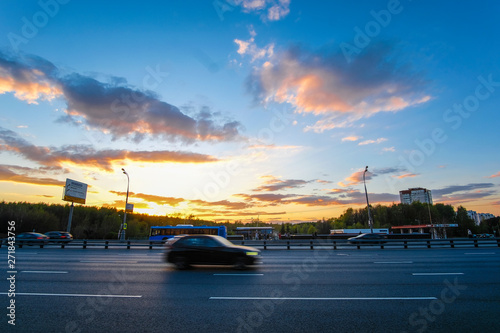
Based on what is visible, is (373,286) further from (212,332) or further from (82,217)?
(82,217)

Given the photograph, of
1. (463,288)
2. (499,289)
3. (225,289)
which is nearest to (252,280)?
(225,289)

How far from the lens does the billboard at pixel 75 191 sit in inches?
1657

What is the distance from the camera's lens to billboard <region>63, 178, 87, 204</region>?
42097 millimetres

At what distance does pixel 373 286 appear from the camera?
805 centimetres

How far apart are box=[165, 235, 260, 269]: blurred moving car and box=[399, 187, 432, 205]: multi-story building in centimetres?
18100

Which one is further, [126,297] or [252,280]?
[252,280]

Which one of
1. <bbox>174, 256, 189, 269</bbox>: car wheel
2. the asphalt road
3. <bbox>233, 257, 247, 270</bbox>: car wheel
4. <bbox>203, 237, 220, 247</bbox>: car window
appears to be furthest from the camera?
<bbox>203, 237, 220, 247</bbox>: car window

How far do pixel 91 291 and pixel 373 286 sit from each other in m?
8.39

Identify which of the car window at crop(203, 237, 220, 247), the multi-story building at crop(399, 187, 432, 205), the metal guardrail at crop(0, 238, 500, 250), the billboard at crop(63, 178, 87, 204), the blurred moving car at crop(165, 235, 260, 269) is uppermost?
the multi-story building at crop(399, 187, 432, 205)

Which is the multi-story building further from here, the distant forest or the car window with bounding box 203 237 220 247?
the car window with bounding box 203 237 220 247

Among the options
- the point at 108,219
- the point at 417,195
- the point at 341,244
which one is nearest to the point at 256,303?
the point at 341,244

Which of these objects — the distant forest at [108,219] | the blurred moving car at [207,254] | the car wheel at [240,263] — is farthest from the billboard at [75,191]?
the car wheel at [240,263]

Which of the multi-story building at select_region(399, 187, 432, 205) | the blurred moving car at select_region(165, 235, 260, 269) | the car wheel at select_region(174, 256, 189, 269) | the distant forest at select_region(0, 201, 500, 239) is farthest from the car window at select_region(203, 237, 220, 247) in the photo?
the multi-story building at select_region(399, 187, 432, 205)

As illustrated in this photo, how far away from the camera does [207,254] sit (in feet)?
39.5
